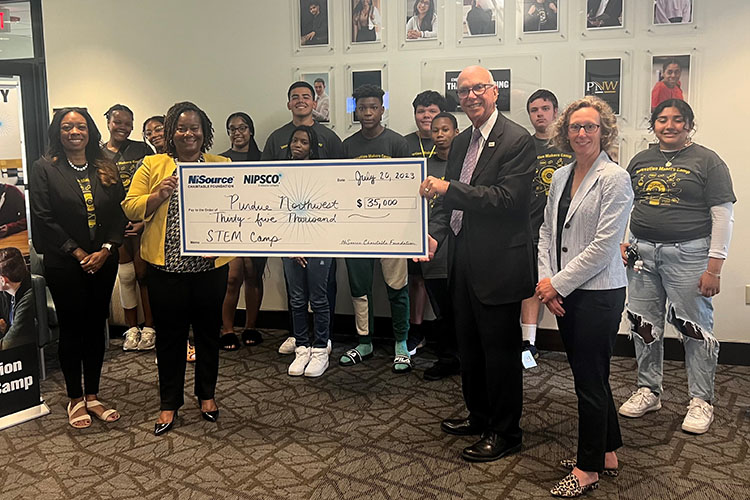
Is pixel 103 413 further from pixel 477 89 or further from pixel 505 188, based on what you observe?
pixel 477 89

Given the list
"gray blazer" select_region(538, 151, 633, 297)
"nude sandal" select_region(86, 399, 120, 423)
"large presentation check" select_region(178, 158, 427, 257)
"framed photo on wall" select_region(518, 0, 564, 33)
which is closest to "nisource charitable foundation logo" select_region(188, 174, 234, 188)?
"large presentation check" select_region(178, 158, 427, 257)

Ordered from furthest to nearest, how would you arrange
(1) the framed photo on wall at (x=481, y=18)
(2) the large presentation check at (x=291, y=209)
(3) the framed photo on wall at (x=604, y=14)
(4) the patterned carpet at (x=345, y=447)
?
(1) the framed photo on wall at (x=481, y=18) → (3) the framed photo on wall at (x=604, y=14) → (2) the large presentation check at (x=291, y=209) → (4) the patterned carpet at (x=345, y=447)

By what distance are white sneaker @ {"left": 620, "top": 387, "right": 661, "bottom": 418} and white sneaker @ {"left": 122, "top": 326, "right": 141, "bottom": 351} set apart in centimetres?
319

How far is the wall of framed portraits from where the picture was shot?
3824 millimetres

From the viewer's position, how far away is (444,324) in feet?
12.2

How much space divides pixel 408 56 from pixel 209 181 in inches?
81.6

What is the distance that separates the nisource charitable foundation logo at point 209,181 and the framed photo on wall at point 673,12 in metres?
2.83

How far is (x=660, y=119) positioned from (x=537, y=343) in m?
1.86

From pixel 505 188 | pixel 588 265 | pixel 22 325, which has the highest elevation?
pixel 505 188

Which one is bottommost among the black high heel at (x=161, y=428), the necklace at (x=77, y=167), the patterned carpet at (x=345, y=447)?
the patterned carpet at (x=345, y=447)

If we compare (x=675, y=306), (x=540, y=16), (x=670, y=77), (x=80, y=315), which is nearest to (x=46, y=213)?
(x=80, y=315)

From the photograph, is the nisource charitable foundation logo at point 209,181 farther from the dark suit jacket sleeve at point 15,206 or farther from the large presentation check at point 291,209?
the dark suit jacket sleeve at point 15,206

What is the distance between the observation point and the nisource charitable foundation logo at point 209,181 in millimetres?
2807

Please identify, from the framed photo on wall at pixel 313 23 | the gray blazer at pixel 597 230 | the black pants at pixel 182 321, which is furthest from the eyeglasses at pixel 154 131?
the gray blazer at pixel 597 230
